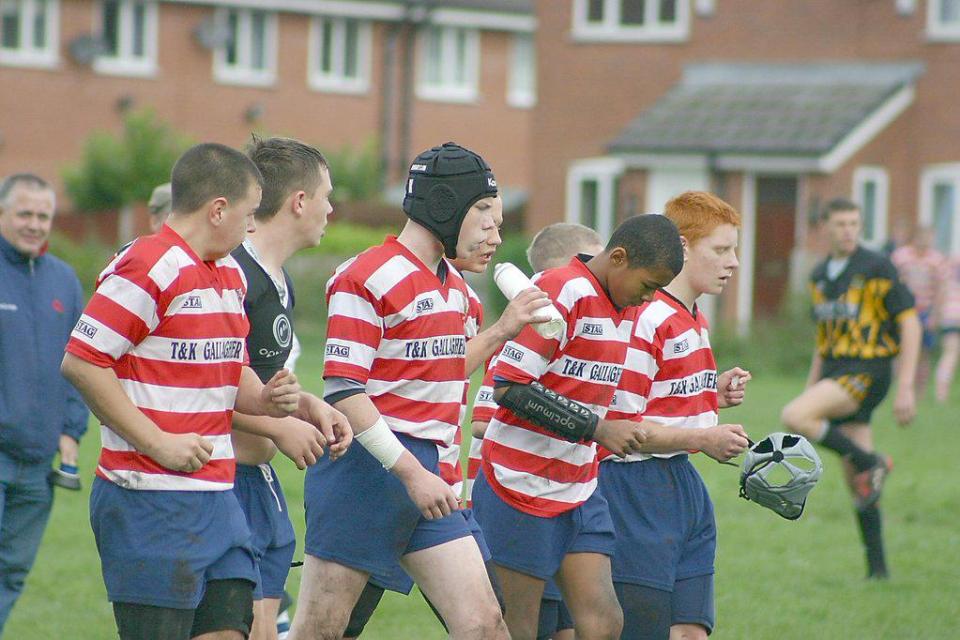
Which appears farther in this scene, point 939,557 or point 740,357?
point 740,357

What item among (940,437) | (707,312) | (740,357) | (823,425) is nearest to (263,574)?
(823,425)

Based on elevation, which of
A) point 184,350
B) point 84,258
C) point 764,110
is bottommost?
point 84,258

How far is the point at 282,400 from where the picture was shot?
488cm

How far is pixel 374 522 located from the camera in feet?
17.7

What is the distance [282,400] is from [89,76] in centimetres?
3305

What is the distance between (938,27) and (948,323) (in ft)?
32.0

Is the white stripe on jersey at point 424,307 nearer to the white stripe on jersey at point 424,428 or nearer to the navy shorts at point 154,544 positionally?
the white stripe on jersey at point 424,428

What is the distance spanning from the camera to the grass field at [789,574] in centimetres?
804

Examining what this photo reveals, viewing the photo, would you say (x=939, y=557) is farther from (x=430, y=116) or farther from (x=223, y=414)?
(x=430, y=116)

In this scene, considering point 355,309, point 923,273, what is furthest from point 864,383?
point 923,273

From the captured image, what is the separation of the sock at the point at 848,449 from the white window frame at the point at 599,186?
880 inches

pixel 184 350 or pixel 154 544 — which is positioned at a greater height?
pixel 184 350

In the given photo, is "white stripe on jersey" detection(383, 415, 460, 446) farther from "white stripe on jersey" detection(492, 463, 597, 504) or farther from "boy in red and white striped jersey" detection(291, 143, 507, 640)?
"white stripe on jersey" detection(492, 463, 597, 504)

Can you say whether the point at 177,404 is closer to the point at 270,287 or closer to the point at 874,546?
the point at 270,287
